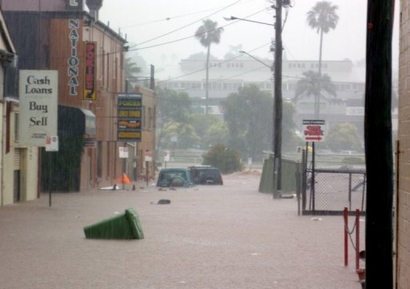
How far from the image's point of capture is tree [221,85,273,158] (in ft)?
362

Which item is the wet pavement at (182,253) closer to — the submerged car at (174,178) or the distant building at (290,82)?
the submerged car at (174,178)

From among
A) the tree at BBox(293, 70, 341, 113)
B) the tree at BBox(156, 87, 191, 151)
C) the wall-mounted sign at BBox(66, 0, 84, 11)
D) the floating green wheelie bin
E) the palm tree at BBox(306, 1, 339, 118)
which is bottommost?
the floating green wheelie bin

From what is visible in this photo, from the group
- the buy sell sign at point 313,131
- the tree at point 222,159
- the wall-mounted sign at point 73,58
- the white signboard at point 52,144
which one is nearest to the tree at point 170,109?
the tree at point 222,159

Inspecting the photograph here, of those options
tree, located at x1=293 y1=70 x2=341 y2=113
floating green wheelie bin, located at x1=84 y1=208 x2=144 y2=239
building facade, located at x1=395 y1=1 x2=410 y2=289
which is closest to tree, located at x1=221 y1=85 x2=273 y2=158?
tree, located at x1=293 y1=70 x2=341 y2=113

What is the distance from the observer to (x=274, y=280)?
1545cm

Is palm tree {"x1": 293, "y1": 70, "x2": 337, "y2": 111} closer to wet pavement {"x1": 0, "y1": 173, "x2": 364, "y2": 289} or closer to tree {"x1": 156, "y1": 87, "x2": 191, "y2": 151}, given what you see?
tree {"x1": 156, "y1": 87, "x2": 191, "y2": 151}

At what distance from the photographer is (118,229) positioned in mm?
22172

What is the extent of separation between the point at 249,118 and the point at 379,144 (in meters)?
103

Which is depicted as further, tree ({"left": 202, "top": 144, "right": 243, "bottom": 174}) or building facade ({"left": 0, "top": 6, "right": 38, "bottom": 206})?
tree ({"left": 202, "top": 144, "right": 243, "bottom": 174})

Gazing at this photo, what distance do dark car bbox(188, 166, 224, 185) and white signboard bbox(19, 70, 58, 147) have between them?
28.4 m

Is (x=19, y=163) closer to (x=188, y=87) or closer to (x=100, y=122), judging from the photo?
(x=100, y=122)

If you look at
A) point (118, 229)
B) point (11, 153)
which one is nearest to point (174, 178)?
point (11, 153)

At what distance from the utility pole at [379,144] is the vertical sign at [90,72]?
43288 millimetres

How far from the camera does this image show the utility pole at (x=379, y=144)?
9305 millimetres
